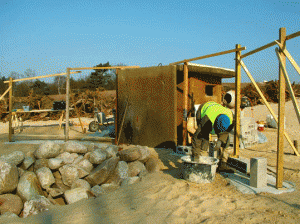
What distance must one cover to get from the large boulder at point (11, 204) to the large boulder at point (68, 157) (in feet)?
5.55

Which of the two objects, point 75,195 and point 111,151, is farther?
point 111,151

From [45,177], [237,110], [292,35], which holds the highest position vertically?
[292,35]

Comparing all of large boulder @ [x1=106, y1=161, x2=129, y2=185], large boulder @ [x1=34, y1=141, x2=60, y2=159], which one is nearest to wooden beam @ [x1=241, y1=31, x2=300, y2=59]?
large boulder @ [x1=106, y1=161, x2=129, y2=185]

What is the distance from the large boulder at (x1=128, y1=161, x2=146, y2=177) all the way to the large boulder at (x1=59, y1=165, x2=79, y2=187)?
1.37 meters

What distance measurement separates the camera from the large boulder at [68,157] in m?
7.23

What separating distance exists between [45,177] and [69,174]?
0.58 meters

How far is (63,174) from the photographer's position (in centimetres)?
675

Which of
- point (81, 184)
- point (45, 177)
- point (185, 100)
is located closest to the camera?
point (81, 184)

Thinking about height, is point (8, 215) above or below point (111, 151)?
below

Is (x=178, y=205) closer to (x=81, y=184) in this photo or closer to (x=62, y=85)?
(x=81, y=184)

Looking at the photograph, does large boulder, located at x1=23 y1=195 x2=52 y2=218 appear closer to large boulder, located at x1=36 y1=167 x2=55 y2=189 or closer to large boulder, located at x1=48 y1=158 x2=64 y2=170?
large boulder, located at x1=36 y1=167 x2=55 y2=189

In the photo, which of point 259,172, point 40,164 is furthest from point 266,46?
point 40,164

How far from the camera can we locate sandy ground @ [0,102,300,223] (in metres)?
3.74

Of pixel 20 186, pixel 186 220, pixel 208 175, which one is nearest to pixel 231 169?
pixel 208 175
